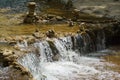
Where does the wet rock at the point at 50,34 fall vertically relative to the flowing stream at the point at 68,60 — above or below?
above

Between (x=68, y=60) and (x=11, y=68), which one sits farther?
(x=68, y=60)

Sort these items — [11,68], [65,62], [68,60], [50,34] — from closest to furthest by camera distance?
[11,68], [65,62], [68,60], [50,34]

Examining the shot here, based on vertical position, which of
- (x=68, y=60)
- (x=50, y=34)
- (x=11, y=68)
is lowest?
(x=68, y=60)

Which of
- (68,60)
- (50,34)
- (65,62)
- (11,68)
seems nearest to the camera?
(11,68)

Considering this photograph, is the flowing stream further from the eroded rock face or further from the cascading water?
the eroded rock face

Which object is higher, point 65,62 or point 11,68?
point 11,68

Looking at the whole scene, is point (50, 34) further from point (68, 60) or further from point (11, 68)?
point (11, 68)

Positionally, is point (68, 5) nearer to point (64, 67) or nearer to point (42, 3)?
point (42, 3)

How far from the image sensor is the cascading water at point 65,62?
779 inches

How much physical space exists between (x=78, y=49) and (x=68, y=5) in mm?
14507

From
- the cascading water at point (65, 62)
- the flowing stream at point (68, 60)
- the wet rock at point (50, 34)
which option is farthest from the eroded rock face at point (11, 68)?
the wet rock at point (50, 34)

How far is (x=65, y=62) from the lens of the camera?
23.1m

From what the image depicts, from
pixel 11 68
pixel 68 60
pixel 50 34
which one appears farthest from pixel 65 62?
pixel 11 68

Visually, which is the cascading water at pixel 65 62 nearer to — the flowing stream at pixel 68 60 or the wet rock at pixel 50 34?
the flowing stream at pixel 68 60
